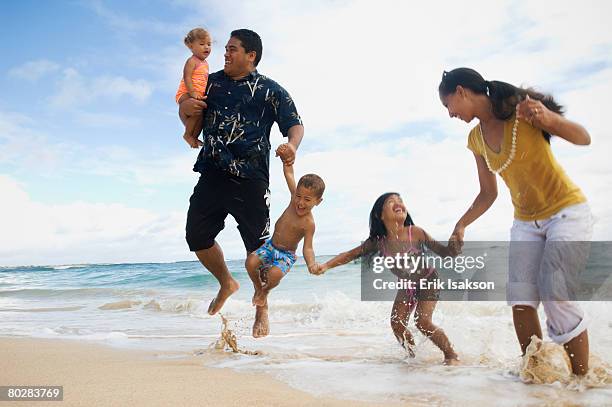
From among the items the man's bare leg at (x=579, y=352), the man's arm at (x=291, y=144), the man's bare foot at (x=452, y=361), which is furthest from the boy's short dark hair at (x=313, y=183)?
the man's bare leg at (x=579, y=352)

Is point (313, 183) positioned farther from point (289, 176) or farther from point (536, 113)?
point (536, 113)

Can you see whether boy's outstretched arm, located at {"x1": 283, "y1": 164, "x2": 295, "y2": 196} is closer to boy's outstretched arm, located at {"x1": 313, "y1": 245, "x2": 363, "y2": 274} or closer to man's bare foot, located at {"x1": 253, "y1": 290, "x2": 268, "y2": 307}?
boy's outstretched arm, located at {"x1": 313, "y1": 245, "x2": 363, "y2": 274}

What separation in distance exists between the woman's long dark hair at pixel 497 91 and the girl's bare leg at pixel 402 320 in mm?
1740

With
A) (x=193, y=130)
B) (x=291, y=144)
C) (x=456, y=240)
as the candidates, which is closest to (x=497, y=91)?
(x=456, y=240)

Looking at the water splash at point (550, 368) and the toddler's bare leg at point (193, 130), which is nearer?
the water splash at point (550, 368)

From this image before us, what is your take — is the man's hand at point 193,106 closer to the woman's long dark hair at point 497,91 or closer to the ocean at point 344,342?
the woman's long dark hair at point 497,91

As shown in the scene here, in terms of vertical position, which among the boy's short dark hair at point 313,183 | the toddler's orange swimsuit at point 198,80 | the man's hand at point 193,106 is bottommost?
the boy's short dark hair at point 313,183

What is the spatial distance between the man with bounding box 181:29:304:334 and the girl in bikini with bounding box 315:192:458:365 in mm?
812

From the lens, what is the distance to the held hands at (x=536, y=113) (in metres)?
3.02

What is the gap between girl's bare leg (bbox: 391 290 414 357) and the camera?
4418mm

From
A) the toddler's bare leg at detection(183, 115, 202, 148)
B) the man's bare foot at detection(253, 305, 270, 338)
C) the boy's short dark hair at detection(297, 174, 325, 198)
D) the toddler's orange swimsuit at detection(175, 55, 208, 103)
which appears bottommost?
the man's bare foot at detection(253, 305, 270, 338)

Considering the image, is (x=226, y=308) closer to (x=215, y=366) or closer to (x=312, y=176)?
(x=215, y=366)

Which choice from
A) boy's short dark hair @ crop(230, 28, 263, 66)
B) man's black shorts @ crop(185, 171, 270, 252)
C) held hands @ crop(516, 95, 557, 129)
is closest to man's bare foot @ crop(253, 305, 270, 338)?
man's black shorts @ crop(185, 171, 270, 252)

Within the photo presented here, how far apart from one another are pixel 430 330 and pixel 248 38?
2.62 m
